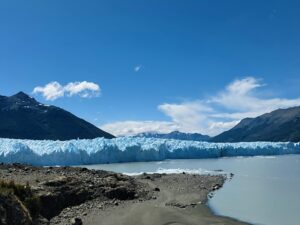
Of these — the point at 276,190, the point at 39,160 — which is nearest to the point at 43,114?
the point at 39,160

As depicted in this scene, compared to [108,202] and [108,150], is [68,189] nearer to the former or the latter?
[108,202]

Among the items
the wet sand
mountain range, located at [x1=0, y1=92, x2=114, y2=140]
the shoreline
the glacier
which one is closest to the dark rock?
the shoreline

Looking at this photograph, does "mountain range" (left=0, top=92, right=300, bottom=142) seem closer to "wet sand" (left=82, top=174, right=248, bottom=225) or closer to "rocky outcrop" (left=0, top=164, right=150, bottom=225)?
"rocky outcrop" (left=0, top=164, right=150, bottom=225)

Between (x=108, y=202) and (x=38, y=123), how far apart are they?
138843 mm

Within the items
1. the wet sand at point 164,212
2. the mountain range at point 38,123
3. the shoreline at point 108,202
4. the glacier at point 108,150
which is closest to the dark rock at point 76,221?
the shoreline at point 108,202

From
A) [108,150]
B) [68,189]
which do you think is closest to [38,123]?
[108,150]

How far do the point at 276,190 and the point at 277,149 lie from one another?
70.7 m

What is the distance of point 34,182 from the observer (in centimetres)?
1898

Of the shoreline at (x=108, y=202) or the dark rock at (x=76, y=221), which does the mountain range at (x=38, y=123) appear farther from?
the dark rock at (x=76, y=221)

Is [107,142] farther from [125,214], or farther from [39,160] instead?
[125,214]

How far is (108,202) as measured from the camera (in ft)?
68.6

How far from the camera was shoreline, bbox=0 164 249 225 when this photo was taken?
695 inches

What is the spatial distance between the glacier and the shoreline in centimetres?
3233

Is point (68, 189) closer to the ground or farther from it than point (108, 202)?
farther from it
